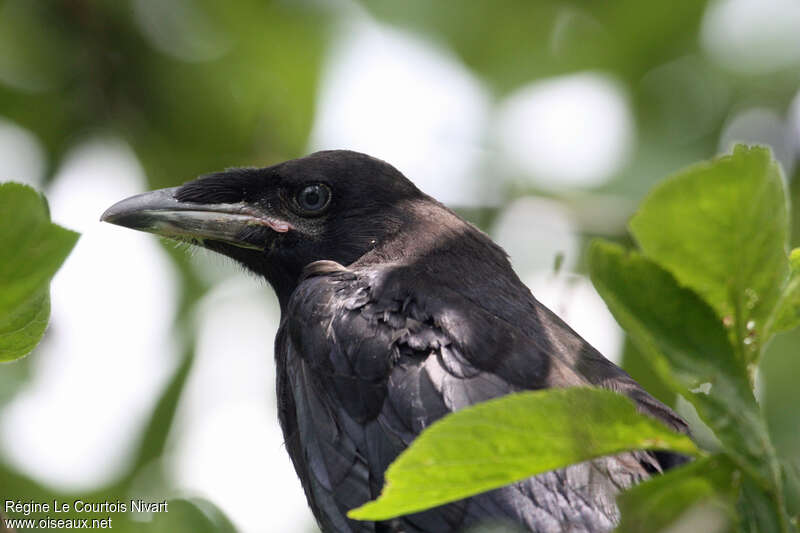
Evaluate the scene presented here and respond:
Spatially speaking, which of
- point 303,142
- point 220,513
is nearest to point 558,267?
point 220,513

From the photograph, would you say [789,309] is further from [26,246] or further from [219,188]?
[219,188]

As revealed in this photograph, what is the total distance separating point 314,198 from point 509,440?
3.01 meters

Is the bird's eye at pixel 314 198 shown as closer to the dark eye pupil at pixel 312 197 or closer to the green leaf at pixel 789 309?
the dark eye pupil at pixel 312 197

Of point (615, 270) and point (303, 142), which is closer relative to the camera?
point (615, 270)

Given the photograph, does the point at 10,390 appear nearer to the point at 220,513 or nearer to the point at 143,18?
the point at 143,18

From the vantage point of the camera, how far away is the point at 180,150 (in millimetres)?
6496

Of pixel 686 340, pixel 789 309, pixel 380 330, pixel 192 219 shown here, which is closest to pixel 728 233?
pixel 686 340

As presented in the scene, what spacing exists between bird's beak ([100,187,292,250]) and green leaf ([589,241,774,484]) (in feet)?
9.64

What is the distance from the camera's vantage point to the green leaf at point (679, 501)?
1.91 metres

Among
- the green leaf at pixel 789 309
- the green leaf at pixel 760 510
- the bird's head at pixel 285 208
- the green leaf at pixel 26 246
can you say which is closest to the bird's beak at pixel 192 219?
the bird's head at pixel 285 208

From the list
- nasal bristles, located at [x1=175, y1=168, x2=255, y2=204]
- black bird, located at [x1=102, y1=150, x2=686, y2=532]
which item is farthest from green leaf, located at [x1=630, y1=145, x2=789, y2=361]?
nasal bristles, located at [x1=175, y1=168, x2=255, y2=204]

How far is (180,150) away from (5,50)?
4.39ft

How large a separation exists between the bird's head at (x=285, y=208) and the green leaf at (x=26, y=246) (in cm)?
256

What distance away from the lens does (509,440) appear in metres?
1.85
